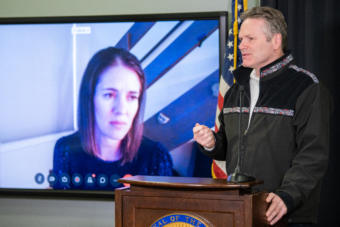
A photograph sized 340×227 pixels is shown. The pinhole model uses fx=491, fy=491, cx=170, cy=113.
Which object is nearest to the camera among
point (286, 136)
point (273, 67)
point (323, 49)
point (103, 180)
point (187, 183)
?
point (187, 183)

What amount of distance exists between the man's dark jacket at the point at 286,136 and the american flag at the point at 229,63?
98 centimetres

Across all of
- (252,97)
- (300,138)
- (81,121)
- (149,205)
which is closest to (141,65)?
(81,121)

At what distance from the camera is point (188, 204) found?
1.44 m

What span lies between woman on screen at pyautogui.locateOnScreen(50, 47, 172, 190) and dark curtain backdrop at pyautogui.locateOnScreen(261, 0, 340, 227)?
3.36 feet

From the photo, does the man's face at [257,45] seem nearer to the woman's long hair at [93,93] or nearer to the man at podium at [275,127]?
the man at podium at [275,127]

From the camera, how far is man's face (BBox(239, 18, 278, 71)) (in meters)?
1.92

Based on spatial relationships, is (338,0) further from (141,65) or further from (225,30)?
(141,65)

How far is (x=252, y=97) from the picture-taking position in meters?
1.94

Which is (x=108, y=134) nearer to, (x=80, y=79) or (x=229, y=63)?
(x=80, y=79)

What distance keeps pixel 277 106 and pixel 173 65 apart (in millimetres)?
1473

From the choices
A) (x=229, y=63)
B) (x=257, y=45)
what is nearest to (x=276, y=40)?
(x=257, y=45)

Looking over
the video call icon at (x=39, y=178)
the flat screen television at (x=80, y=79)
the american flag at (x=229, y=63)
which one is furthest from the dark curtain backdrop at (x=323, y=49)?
the video call icon at (x=39, y=178)

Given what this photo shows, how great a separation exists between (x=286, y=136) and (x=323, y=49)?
1.28m

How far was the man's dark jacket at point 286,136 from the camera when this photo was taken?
1.70m
